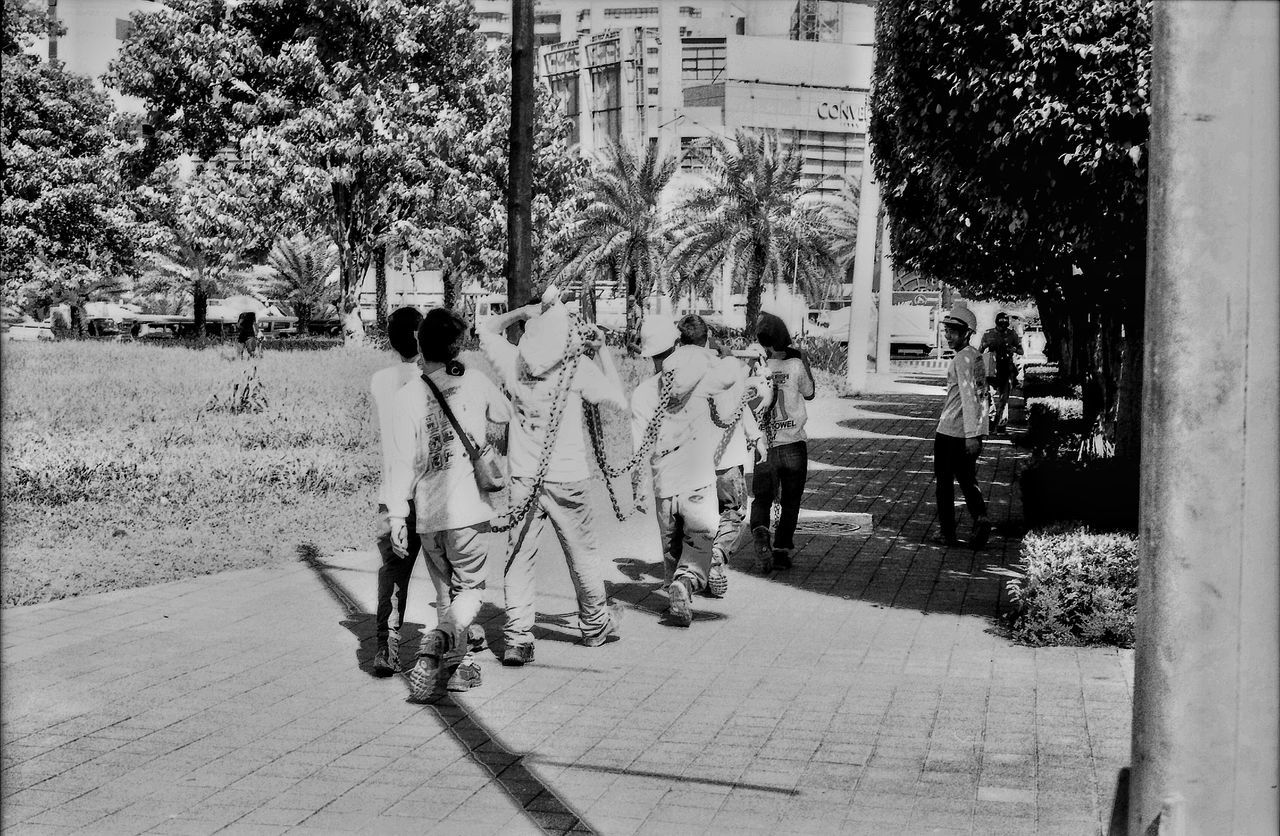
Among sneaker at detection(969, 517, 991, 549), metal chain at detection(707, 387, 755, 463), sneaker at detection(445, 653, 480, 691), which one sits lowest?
sneaker at detection(445, 653, 480, 691)

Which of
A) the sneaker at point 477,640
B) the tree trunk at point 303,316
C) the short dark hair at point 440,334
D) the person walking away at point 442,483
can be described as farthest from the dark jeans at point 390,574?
the tree trunk at point 303,316

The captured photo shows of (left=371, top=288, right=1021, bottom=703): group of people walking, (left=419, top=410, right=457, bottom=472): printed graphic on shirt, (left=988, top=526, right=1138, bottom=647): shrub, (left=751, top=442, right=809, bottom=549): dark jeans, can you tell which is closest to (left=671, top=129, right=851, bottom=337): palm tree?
(left=751, top=442, right=809, bottom=549): dark jeans

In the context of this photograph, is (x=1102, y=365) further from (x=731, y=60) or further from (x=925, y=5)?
(x=731, y=60)

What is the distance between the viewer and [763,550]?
969 centimetres

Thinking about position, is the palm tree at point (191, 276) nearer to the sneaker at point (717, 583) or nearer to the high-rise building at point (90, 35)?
the high-rise building at point (90, 35)

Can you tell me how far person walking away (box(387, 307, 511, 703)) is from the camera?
6.40 metres

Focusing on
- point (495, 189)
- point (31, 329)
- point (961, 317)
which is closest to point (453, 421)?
point (961, 317)

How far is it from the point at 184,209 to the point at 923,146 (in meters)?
30.0

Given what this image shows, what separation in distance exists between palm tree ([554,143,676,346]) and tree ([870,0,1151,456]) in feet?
105

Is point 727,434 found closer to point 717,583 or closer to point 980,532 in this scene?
point 717,583

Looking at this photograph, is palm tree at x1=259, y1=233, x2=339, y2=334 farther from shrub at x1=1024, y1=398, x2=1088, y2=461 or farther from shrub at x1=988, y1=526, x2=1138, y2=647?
shrub at x1=988, y1=526, x2=1138, y2=647

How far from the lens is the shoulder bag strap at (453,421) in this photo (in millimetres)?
6453

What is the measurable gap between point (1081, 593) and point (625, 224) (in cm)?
3590

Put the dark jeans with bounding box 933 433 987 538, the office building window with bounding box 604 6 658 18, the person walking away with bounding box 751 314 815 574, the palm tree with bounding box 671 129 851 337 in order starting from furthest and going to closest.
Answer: the office building window with bounding box 604 6 658 18
the palm tree with bounding box 671 129 851 337
the dark jeans with bounding box 933 433 987 538
the person walking away with bounding box 751 314 815 574
